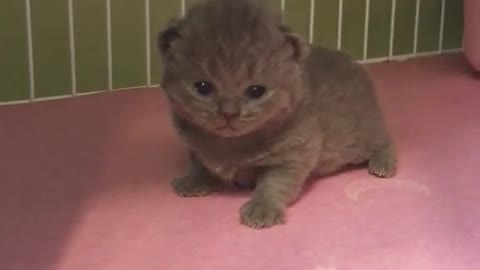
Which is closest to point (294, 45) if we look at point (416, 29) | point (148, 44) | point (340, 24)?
point (148, 44)

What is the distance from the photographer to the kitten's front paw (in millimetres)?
1268

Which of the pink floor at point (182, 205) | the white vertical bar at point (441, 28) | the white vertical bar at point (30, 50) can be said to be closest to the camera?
the pink floor at point (182, 205)

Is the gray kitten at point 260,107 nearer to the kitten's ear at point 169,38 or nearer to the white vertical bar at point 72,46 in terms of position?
the kitten's ear at point 169,38

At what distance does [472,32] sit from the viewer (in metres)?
1.85

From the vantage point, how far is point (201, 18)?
4.15ft

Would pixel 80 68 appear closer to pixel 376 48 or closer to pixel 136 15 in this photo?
pixel 136 15

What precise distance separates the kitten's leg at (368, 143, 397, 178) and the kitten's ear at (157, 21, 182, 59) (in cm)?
39

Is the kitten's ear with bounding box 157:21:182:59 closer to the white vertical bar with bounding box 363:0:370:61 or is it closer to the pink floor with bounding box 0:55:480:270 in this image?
the pink floor with bounding box 0:55:480:270

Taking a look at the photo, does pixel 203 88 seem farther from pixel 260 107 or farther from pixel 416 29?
pixel 416 29

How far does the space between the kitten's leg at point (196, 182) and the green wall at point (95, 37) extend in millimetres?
482

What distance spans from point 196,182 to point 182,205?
6 cm

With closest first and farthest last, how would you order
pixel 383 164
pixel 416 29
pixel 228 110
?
pixel 228 110
pixel 383 164
pixel 416 29

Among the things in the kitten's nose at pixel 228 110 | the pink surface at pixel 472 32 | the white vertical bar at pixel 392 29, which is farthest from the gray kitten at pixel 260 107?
the white vertical bar at pixel 392 29

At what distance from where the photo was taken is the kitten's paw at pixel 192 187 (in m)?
1.38
